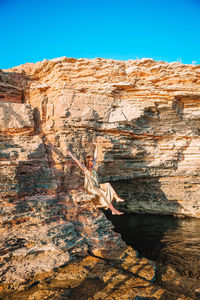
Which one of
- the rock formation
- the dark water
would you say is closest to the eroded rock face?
the rock formation

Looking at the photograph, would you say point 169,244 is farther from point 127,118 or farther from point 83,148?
point 127,118

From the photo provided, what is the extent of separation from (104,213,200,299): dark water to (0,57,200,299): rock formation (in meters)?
1.31

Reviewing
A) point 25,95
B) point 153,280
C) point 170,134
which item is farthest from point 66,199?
point 170,134

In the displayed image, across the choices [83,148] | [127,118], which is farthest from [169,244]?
[127,118]

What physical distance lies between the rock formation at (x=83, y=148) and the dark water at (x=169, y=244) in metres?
1.31

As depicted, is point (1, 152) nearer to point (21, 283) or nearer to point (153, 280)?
point (21, 283)

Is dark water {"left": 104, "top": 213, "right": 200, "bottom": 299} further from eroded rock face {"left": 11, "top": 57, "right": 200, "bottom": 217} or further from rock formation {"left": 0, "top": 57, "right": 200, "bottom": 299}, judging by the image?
eroded rock face {"left": 11, "top": 57, "right": 200, "bottom": 217}

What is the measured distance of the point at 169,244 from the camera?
8922mm

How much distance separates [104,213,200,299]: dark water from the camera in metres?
5.76

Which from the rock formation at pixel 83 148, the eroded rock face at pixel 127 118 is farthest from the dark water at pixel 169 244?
the eroded rock face at pixel 127 118

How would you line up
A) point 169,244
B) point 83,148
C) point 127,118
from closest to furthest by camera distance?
point 169,244 → point 83,148 → point 127,118

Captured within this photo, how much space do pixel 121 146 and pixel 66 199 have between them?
4.03 metres

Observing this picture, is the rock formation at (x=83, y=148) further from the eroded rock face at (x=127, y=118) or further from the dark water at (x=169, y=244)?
the dark water at (x=169, y=244)

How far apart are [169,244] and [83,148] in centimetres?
555
